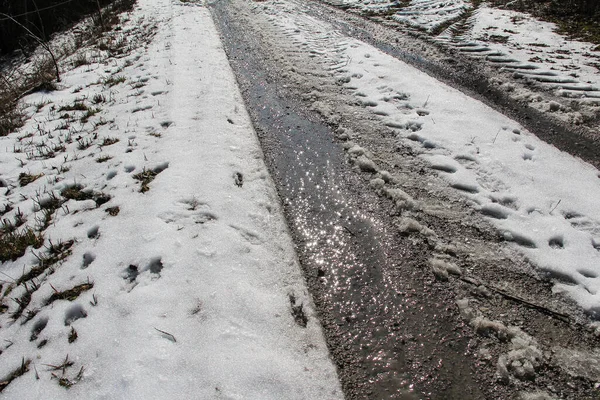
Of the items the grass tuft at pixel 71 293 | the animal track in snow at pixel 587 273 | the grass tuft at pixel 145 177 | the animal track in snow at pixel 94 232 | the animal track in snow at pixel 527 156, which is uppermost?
the grass tuft at pixel 145 177

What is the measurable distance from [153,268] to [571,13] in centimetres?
1248

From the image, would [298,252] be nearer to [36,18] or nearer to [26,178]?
[26,178]

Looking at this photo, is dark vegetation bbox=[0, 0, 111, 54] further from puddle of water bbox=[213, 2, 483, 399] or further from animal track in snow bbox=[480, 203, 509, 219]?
animal track in snow bbox=[480, 203, 509, 219]

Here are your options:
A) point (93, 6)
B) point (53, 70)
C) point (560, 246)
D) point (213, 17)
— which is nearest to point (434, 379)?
point (560, 246)

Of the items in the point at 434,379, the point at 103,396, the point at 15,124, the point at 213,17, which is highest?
the point at 213,17

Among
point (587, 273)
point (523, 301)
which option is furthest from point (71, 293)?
point (587, 273)

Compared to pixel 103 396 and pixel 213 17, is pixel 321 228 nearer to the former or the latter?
pixel 103 396

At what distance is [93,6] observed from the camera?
16375mm

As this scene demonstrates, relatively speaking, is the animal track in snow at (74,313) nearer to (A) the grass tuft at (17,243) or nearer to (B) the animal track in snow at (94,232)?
(B) the animal track in snow at (94,232)

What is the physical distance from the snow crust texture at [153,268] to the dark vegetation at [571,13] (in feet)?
29.0

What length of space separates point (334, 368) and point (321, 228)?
1.64 meters

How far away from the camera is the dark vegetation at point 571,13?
8250mm

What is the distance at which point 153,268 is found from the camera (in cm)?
334

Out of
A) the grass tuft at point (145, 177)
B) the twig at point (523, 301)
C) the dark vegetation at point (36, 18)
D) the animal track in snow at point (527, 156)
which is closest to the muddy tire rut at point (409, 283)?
the twig at point (523, 301)
